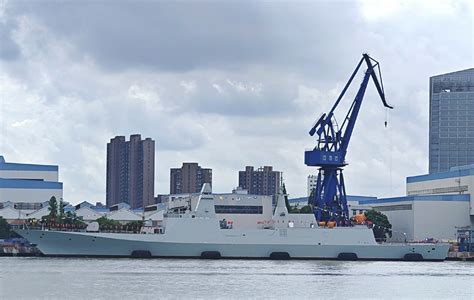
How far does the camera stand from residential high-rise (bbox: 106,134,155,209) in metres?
184

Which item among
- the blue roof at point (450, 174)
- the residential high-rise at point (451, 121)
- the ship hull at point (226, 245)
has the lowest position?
the ship hull at point (226, 245)

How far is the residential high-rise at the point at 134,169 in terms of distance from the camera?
184375 millimetres

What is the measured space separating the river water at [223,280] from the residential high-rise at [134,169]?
108368mm

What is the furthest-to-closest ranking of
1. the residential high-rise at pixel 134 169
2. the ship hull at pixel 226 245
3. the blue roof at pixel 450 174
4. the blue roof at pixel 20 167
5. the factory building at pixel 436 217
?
the residential high-rise at pixel 134 169, the blue roof at pixel 20 167, the blue roof at pixel 450 174, the factory building at pixel 436 217, the ship hull at pixel 226 245

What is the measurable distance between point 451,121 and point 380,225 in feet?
214

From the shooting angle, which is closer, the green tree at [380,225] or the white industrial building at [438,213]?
the green tree at [380,225]

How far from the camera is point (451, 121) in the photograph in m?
168

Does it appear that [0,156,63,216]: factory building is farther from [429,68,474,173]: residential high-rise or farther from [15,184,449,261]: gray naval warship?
[429,68,474,173]: residential high-rise

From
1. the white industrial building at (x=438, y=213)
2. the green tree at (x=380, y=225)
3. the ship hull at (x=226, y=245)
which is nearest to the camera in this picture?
the ship hull at (x=226, y=245)

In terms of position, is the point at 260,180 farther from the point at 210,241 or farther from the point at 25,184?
the point at 210,241

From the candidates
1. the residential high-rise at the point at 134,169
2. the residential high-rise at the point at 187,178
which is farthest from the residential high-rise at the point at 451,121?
the residential high-rise at the point at 134,169

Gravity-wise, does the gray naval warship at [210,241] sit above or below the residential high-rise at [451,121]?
below

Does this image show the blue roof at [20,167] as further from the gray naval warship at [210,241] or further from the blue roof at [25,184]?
the gray naval warship at [210,241]

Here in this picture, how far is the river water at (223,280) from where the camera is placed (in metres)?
50.0
